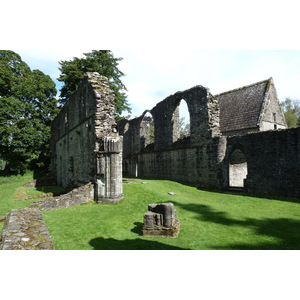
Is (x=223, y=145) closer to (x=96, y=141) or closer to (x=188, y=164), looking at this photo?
(x=188, y=164)

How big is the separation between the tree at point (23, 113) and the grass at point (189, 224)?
13.7 meters

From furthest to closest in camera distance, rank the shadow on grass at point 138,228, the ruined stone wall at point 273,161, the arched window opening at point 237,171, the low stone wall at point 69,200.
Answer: the arched window opening at point 237,171 < the ruined stone wall at point 273,161 < the low stone wall at point 69,200 < the shadow on grass at point 138,228

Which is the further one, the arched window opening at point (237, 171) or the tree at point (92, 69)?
the tree at point (92, 69)

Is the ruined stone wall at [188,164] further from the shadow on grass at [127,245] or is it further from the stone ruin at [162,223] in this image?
the shadow on grass at [127,245]

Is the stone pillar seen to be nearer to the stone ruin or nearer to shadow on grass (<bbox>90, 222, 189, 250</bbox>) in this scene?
the stone ruin

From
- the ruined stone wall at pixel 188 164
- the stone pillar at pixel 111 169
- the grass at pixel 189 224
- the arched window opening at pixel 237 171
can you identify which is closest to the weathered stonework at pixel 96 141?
the stone pillar at pixel 111 169

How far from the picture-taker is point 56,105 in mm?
27156

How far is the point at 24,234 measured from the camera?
220 inches

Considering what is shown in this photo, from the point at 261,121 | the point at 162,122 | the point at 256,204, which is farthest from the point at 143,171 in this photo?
the point at 256,204

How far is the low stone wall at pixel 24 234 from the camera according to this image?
4.87 metres

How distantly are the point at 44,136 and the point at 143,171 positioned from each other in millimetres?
11751

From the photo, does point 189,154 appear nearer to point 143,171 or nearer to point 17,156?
point 143,171

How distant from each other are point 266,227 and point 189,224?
7.33ft

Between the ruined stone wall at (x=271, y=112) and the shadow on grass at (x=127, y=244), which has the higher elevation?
the ruined stone wall at (x=271, y=112)
